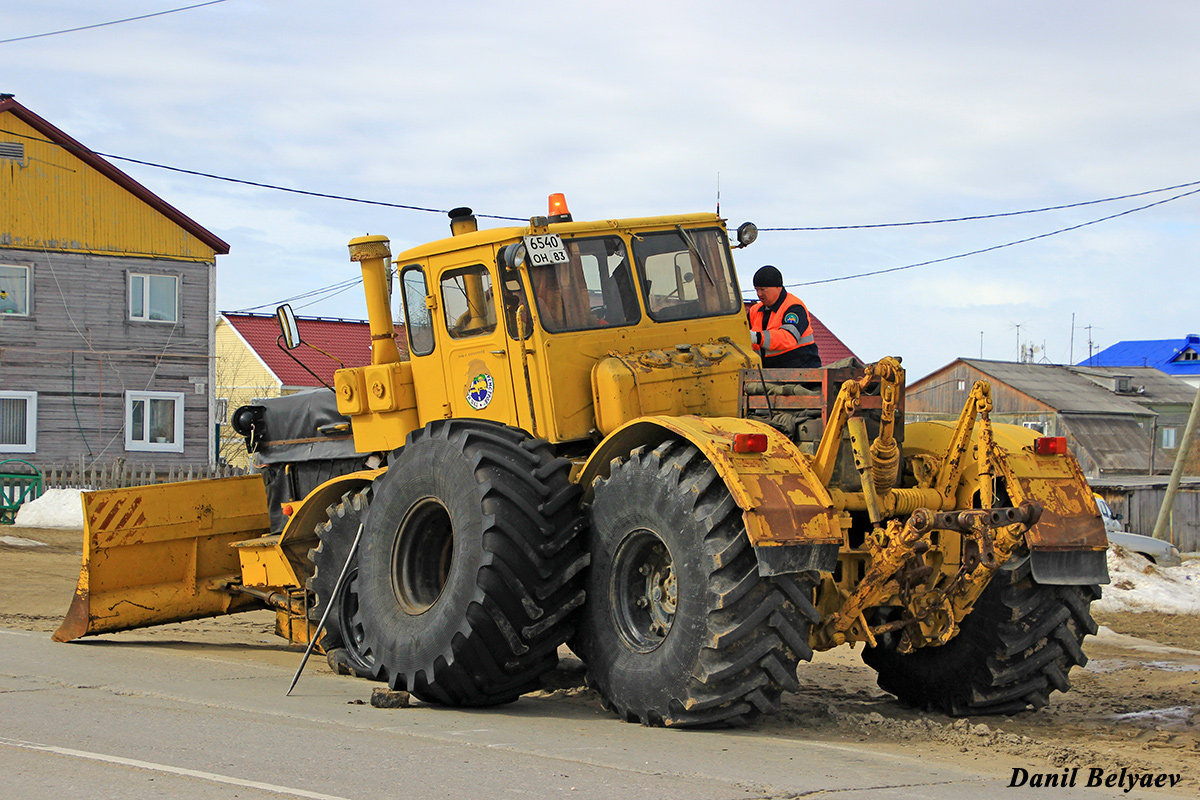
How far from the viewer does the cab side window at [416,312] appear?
32.2 ft

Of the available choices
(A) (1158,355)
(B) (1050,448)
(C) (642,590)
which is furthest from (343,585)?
(A) (1158,355)

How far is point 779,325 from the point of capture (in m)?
9.52

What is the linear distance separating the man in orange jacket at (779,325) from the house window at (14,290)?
29.2 meters

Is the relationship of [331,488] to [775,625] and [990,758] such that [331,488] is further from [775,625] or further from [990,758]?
[990,758]

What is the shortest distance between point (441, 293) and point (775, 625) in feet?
12.8

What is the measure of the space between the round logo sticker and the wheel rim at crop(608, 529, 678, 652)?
2.00 metres

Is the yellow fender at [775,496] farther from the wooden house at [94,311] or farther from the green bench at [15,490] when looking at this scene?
the wooden house at [94,311]

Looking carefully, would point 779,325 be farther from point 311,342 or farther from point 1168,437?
point 1168,437

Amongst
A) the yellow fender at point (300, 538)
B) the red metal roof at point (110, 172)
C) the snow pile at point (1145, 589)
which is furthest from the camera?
the red metal roof at point (110, 172)

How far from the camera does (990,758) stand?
21.8 ft

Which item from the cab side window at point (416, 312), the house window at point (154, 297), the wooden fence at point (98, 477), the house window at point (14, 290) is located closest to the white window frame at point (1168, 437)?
the house window at point (154, 297)

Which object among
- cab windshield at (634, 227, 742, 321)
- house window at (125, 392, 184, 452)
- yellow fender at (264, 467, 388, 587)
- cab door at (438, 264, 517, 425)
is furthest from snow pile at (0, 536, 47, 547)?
cab windshield at (634, 227, 742, 321)

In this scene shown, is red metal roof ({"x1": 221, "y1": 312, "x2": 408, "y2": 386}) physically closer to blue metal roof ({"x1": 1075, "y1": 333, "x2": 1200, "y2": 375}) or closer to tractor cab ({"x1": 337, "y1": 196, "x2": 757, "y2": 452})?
tractor cab ({"x1": 337, "y1": 196, "x2": 757, "y2": 452})

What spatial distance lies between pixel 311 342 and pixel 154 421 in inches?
524
